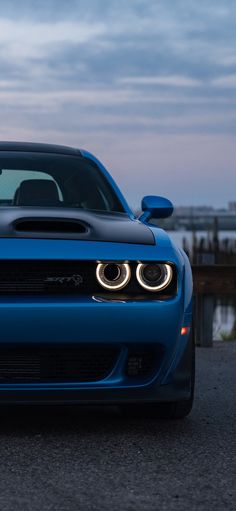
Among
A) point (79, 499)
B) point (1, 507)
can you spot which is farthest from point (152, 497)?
point (1, 507)

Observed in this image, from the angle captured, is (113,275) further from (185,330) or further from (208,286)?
(208,286)

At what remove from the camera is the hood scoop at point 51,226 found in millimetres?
5062

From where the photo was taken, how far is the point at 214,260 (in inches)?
460

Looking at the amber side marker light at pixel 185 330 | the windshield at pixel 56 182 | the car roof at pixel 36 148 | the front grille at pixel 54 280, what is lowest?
the amber side marker light at pixel 185 330

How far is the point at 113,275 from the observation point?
194 inches

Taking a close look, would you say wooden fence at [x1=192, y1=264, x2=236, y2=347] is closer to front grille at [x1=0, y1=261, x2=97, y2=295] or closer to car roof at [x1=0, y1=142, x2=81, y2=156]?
car roof at [x1=0, y1=142, x2=81, y2=156]

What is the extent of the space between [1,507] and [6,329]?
1093 millimetres

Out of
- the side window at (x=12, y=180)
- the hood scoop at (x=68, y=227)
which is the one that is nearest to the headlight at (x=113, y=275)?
the hood scoop at (x=68, y=227)

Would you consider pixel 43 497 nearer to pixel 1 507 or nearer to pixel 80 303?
pixel 1 507

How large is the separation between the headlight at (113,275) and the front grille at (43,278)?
0.04 meters

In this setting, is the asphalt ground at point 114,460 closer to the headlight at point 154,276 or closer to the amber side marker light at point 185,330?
the amber side marker light at point 185,330

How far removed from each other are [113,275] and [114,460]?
87 centimetres

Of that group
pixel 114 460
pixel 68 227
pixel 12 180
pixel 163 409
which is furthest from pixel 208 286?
pixel 114 460

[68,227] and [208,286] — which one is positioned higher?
[68,227]
